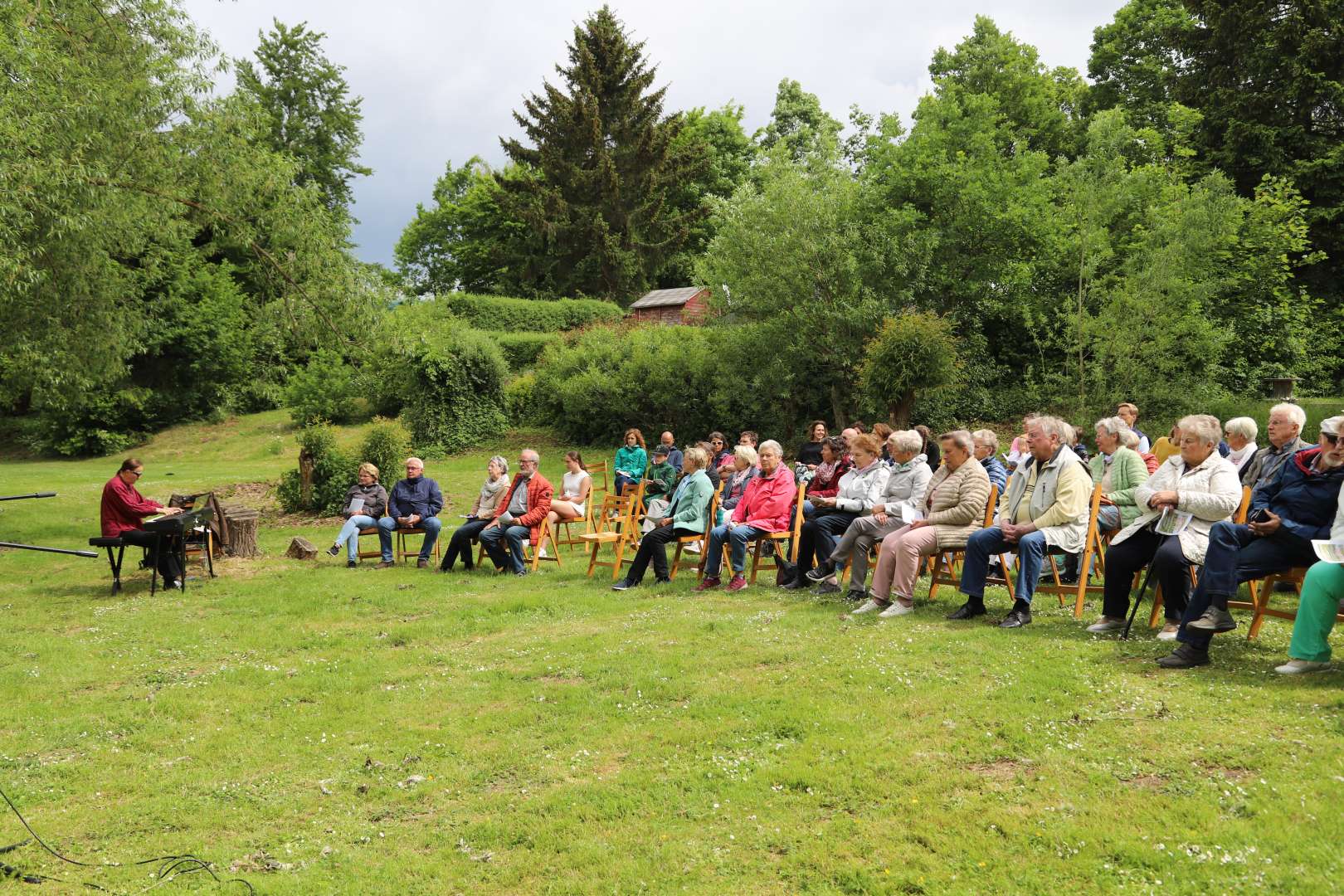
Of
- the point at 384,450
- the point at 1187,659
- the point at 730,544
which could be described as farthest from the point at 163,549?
the point at 1187,659

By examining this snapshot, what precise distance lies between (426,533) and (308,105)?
37925 mm

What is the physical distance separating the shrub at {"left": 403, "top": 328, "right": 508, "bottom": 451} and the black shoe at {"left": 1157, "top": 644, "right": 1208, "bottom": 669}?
21.7 m

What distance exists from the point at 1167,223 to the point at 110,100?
19.0 m

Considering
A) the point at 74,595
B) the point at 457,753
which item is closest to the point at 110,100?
the point at 74,595

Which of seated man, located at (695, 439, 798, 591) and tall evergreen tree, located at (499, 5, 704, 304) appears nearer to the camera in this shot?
seated man, located at (695, 439, 798, 591)

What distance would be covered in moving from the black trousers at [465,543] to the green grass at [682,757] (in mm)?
3005

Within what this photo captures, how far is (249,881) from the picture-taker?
3.94 meters

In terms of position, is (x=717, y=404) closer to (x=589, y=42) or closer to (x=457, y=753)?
(x=457, y=753)

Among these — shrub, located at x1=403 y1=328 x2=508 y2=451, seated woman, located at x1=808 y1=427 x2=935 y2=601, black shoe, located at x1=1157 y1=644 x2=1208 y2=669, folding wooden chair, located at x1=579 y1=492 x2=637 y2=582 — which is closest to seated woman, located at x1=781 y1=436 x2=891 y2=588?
seated woman, located at x1=808 y1=427 x2=935 y2=601

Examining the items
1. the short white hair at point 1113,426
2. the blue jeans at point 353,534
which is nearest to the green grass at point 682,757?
the short white hair at point 1113,426

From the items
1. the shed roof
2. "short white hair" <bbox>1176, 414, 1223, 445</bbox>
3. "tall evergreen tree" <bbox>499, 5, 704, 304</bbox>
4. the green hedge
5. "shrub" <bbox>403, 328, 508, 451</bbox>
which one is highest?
"tall evergreen tree" <bbox>499, 5, 704, 304</bbox>

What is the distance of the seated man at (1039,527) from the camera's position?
23.4 ft

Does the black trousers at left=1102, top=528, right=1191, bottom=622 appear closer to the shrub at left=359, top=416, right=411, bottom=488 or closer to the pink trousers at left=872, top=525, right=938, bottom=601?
the pink trousers at left=872, top=525, right=938, bottom=601

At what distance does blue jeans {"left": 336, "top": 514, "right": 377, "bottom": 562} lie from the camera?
1195 cm
